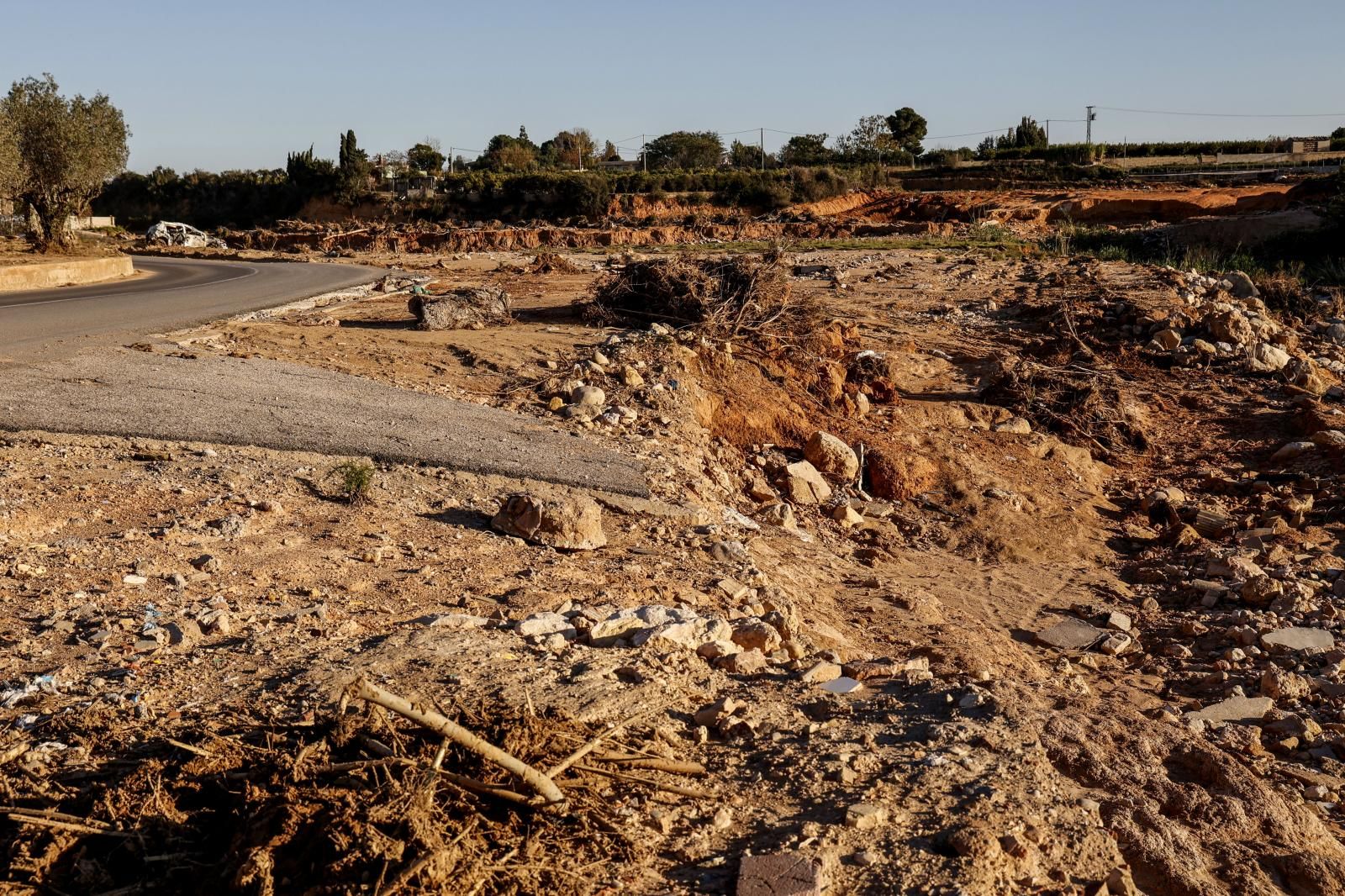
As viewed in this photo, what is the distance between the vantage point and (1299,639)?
22.3 feet

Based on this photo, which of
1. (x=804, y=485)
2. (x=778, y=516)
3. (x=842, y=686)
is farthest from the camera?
(x=804, y=485)

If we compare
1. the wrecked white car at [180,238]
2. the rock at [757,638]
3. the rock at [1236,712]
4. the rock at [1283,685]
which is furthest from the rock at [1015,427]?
the wrecked white car at [180,238]

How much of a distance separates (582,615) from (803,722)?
4.42 ft

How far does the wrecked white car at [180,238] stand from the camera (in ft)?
123

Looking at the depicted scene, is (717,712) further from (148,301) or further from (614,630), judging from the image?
(148,301)

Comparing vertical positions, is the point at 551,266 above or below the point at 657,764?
above

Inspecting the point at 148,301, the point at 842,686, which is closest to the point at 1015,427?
the point at 842,686

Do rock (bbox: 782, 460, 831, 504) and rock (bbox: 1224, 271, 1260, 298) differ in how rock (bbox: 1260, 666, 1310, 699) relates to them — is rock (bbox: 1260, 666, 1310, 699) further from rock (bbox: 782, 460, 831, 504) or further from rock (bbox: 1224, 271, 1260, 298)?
rock (bbox: 1224, 271, 1260, 298)

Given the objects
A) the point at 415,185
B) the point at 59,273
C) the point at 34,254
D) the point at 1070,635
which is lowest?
the point at 1070,635

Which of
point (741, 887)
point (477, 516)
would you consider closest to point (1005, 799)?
point (741, 887)

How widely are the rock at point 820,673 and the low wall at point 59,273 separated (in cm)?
1811

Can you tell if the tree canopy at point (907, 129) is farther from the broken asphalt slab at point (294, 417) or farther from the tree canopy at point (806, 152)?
the broken asphalt slab at point (294, 417)

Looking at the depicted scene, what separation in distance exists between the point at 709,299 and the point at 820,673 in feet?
26.9

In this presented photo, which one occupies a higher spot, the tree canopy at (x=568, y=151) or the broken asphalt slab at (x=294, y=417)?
the tree canopy at (x=568, y=151)
